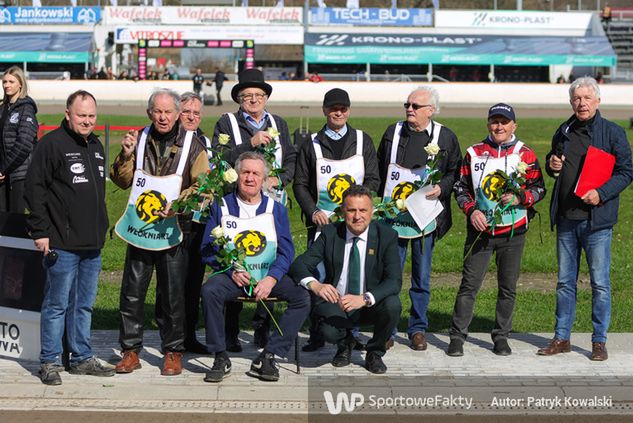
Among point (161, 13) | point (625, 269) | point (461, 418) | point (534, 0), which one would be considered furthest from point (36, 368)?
point (534, 0)

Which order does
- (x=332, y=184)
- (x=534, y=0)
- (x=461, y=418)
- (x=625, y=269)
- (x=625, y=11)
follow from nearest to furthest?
(x=461, y=418), (x=332, y=184), (x=625, y=269), (x=625, y=11), (x=534, y=0)

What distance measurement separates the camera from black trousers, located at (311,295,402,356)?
7.45 meters

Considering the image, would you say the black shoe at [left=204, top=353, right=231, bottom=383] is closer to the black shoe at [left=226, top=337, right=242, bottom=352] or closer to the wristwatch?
the black shoe at [left=226, top=337, right=242, bottom=352]

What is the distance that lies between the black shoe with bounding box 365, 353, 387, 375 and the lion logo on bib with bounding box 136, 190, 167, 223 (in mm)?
1883

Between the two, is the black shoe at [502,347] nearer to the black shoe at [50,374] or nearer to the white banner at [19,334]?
the black shoe at [50,374]

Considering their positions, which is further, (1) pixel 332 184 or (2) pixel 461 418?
A: (1) pixel 332 184

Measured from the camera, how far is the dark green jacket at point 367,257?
7.61m

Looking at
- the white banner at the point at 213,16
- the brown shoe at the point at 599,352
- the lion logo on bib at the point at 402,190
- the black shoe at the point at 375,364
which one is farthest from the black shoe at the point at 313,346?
the white banner at the point at 213,16

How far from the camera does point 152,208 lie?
296 inches

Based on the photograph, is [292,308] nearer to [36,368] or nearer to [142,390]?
[142,390]

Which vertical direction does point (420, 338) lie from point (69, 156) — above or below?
below

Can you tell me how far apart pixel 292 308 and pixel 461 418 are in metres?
1.55

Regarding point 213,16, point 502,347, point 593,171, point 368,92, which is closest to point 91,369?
point 502,347

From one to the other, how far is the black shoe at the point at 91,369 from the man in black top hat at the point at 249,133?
112cm
